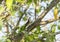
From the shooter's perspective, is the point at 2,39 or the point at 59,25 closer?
the point at 2,39

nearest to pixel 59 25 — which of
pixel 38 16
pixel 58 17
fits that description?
pixel 58 17

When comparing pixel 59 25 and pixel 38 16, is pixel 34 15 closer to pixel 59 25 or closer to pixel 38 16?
pixel 38 16

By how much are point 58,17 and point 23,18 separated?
1.22 ft

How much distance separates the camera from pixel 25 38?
Result: 168 centimetres

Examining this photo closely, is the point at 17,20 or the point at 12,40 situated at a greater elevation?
the point at 17,20

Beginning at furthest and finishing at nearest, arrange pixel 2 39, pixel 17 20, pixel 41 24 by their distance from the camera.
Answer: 1. pixel 17 20
2. pixel 41 24
3. pixel 2 39

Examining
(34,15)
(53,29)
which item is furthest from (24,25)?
(53,29)

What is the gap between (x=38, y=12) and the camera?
5.95 feet

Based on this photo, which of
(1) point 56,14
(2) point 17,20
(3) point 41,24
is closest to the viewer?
(1) point 56,14

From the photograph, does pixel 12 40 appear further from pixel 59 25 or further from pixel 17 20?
pixel 59 25

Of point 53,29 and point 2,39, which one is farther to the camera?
point 53,29

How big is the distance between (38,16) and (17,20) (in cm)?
29

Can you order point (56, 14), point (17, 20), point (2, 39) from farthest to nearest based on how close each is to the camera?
point (17, 20)
point (56, 14)
point (2, 39)

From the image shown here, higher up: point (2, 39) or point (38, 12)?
point (38, 12)
